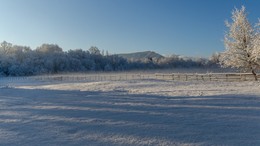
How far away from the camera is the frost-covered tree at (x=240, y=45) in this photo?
109 feet

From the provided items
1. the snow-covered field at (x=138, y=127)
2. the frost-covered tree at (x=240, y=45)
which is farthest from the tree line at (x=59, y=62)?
the snow-covered field at (x=138, y=127)

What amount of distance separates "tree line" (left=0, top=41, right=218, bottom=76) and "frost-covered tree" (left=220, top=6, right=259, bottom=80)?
48.7m

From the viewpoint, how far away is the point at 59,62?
8012 cm

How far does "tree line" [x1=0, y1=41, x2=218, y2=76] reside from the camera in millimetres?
70625

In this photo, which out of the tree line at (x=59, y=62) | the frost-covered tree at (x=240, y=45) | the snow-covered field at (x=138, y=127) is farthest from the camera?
the tree line at (x=59, y=62)

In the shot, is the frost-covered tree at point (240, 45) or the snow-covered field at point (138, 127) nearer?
the snow-covered field at point (138, 127)

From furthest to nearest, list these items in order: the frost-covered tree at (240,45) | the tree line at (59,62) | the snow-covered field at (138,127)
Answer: the tree line at (59,62), the frost-covered tree at (240,45), the snow-covered field at (138,127)

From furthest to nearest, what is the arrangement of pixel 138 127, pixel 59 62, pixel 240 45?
pixel 59 62 → pixel 240 45 → pixel 138 127

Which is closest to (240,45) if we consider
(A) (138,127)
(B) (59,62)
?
(A) (138,127)

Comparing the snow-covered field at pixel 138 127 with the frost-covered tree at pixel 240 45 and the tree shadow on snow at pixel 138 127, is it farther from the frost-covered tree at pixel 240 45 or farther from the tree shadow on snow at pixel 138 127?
the frost-covered tree at pixel 240 45

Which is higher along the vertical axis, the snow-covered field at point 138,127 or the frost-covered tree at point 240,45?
the frost-covered tree at point 240,45

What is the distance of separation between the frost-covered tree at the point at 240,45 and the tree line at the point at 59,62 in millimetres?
48725

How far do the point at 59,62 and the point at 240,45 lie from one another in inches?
2343

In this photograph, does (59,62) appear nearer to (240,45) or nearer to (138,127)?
(240,45)
